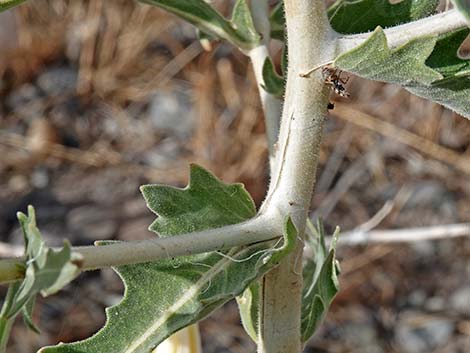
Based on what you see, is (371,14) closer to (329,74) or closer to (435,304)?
(329,74)

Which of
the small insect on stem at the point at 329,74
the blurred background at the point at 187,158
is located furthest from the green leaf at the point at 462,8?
the blurred background at the point at 187,158

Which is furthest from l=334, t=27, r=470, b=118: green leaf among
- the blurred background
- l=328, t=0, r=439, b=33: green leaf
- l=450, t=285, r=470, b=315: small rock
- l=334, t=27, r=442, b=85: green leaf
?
l=450, t=285, r=470, b=315: small rock

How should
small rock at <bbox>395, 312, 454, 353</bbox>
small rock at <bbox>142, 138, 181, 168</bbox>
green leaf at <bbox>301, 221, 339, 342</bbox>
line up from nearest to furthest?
green leaf at <bbox>301, 221, 339, 342</bbox>
small rock at <bbox>395, 312, 454, 353</bbox>
small rock at <bbox>142, 138, 181, 168</bbox>

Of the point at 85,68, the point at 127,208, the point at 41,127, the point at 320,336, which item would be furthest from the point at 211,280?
the point at 85,68

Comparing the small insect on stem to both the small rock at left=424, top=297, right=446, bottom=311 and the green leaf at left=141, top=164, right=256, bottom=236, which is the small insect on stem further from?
the small rock at left=424, top=297, right=446, bottom=311

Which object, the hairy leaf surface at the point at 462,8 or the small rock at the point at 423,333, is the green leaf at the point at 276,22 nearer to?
the hairy leaf surface at the point at 462,8

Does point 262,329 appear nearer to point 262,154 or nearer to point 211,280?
point 211,280
